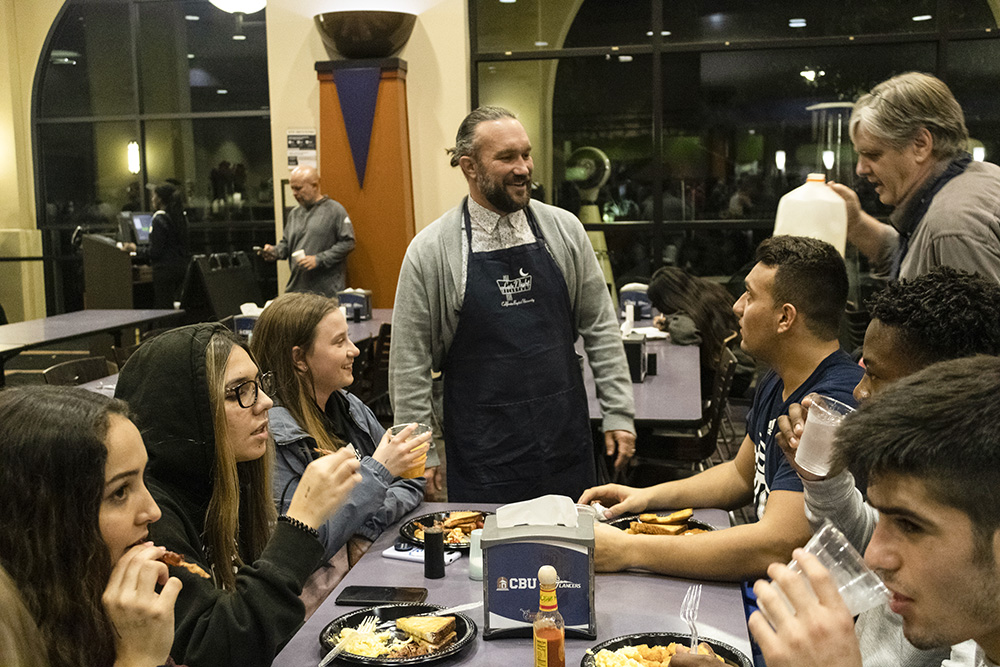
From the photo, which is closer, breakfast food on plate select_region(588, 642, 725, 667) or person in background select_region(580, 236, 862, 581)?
breakfast food on plate select_region(588, 642, 725, 667)

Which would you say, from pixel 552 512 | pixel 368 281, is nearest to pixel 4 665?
pixel 552 512

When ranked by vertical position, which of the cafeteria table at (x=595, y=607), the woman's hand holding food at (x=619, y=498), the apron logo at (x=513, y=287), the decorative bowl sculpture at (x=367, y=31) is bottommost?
the cafeteria table at (x=595, y=607)

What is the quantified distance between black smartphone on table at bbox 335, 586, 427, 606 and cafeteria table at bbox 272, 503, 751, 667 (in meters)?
0.02

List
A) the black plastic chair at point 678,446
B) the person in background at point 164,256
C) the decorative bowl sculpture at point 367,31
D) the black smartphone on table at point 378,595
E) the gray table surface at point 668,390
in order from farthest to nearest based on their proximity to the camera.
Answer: the person in background at point 164,256, the decorative bowl sculpture at point 367,31, the black plastic chair at point 678,446, the gray table surface at point 668,390, the black smartphone on table at point 378,595

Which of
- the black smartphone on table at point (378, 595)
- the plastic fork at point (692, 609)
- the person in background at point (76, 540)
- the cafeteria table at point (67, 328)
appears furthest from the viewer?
the cafeteria table at point (67, 328)

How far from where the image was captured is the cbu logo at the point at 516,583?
1.92 meters

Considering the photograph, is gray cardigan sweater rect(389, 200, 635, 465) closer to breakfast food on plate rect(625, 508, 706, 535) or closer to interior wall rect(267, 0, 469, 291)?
breakfast food on plate rect(625, 508, 706, 535)

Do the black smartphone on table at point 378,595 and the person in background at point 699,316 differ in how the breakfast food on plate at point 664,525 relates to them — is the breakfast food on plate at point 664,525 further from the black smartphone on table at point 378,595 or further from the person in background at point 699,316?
the person in background at point 699,316

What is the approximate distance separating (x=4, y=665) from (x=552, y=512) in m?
1.08

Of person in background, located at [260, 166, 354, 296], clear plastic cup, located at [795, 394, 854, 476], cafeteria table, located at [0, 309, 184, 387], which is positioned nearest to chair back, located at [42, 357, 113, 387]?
cafeteria table, located at [0, 309, 184, 387]

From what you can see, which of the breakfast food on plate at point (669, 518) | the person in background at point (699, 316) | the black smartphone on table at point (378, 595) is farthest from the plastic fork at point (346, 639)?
the person in background at point (699, 316)

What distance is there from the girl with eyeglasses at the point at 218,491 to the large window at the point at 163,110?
8714 mm

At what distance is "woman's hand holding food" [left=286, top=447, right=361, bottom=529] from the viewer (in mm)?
1978

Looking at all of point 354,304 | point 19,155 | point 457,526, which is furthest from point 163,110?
point 457,526
